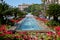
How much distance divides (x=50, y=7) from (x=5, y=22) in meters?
4.81

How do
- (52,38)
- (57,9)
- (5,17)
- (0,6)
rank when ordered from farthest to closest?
1. (5,17)
2. (0,6)
3. (57,9)
4. (52,38)

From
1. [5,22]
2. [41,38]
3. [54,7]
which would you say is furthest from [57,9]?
[41,38]

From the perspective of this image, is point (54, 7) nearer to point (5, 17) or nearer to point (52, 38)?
point (5, 17)

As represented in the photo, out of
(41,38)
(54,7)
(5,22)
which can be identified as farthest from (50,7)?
(41,38)

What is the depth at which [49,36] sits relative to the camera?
9.33 metres

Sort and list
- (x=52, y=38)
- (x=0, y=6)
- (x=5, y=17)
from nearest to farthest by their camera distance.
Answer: (x=52, y=38) < (x=0, y=6) < (x=5, y=17)

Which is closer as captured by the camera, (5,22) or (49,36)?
(49,36)

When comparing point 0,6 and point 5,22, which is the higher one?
point 0,6

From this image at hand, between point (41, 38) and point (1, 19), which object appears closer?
point (41, 38)

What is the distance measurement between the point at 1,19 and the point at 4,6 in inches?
94.6

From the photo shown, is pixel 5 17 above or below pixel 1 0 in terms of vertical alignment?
below

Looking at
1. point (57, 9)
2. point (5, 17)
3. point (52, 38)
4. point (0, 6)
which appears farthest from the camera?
point (5, 17)

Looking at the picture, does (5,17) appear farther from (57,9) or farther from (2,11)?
(57,9)

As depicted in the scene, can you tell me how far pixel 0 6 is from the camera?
77.8 feet
